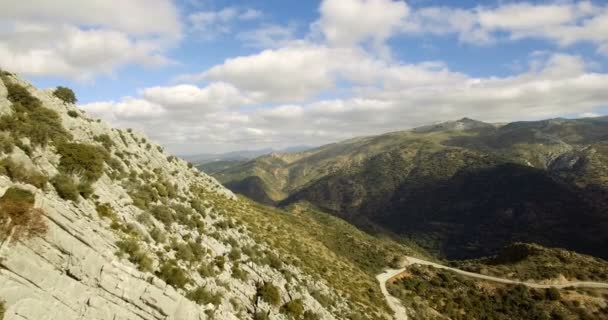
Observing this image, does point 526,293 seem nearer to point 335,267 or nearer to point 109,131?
point 335,267

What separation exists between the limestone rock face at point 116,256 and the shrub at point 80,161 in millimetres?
702

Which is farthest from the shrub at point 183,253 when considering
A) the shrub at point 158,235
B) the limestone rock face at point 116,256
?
the shrub at point 158,235

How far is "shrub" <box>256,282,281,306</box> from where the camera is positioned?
104 ft

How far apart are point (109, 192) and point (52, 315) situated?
13376mm

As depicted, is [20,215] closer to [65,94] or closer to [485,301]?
[65,94]

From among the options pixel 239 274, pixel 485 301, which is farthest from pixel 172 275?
pixel 485 301

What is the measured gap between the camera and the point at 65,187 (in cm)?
2331

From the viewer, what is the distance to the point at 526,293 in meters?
71.3

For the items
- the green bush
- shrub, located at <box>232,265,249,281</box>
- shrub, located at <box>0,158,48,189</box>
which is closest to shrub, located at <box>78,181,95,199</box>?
shrub, located at <box>0,158,48,189</box>

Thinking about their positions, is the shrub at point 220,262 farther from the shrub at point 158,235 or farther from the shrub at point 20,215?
the shrub at point 20,215

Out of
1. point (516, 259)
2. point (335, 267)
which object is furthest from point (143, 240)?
point (516, 259)

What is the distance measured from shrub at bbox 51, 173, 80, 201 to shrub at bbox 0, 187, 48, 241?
4246 mm

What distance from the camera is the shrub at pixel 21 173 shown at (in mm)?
20906

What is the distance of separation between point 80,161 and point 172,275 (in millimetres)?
12212
